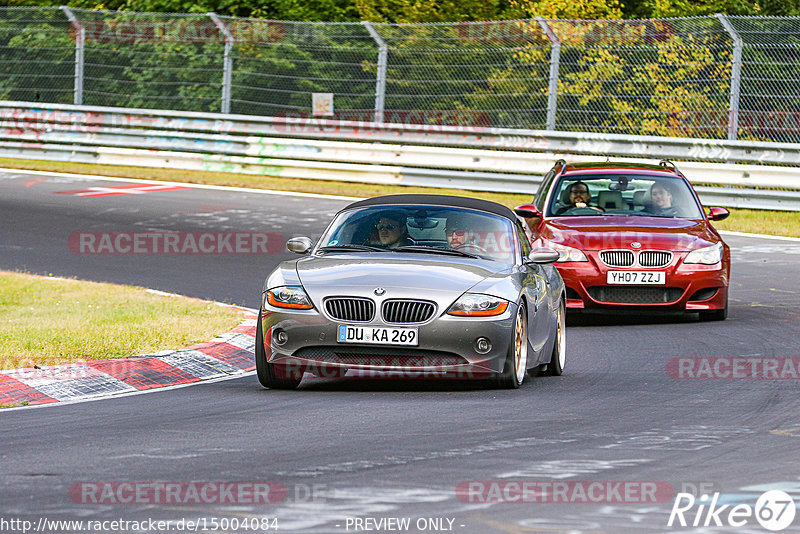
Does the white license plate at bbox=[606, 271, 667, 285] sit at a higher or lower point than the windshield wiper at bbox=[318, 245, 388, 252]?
lower

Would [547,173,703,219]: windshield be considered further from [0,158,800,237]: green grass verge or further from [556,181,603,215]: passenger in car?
[0,158,800,237]: green grass verge

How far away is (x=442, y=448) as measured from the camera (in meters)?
7.09

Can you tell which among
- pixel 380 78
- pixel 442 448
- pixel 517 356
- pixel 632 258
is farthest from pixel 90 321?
pixel 380 78

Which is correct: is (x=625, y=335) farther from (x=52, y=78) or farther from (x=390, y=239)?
(x=52, y=78)

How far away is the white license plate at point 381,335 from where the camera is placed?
29.1 feet

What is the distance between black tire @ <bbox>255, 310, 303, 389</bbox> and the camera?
9.21 m

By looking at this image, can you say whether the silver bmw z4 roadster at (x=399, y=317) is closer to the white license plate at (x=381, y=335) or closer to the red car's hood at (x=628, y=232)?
the white license plate at (x=381, y=335)

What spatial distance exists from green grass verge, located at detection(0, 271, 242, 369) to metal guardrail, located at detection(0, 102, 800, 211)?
35.8ft

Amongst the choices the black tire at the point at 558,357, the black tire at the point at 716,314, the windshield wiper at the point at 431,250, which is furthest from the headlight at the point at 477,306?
the black tire at the point at 716,314

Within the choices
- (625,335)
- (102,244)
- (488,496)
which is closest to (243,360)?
(625,335)

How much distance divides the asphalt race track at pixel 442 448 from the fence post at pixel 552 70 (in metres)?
11.9

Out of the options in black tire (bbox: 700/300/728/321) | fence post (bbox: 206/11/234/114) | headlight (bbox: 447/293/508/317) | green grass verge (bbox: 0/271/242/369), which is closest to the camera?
headlight (bbox: 447/293/508/317)

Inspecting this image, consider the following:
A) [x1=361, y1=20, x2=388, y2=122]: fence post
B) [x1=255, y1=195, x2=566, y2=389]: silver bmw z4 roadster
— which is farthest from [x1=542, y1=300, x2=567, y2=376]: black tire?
[x1=361, y1=20, x2=388, y2=122]: fence post

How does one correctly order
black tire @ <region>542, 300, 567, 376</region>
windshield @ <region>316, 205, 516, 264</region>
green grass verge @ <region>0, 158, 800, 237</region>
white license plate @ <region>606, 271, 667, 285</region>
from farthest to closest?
green grass verge @ <region>0, 158, 800, 237</region>, white license plate @ <region>606, 271, 667, 285</region>, black tire @ <region>542, 300, 567, 376</region>, windshield @ <region>316, 205, 516, 264</region>
